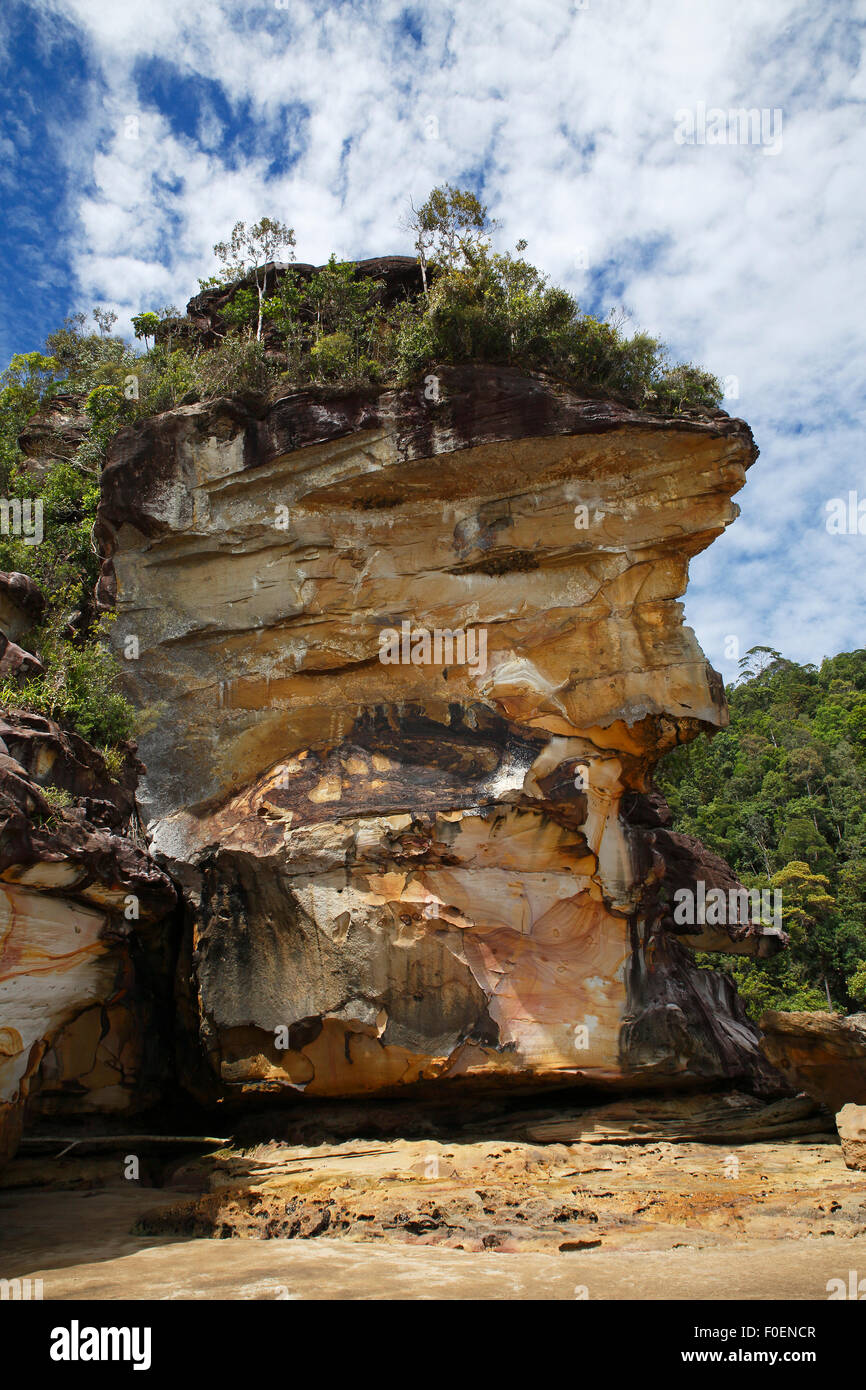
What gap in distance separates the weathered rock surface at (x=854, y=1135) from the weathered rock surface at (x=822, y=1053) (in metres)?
2.76

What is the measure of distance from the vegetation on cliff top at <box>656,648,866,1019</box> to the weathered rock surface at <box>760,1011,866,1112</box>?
652 cm

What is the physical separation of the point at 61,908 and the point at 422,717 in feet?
17.3

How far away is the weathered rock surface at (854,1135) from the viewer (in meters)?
9.21

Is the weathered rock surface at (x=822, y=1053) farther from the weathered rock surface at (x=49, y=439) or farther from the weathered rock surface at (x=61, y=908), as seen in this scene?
the weathered rock surface at (x=49, y=439)

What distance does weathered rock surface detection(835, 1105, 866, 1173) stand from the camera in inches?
363

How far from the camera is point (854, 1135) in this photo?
9422mm

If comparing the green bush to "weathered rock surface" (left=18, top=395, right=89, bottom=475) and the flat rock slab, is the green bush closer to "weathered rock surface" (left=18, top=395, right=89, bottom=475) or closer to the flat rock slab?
the flat rock slab

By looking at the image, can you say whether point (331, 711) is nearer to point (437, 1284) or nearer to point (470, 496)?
point (470, 496)
